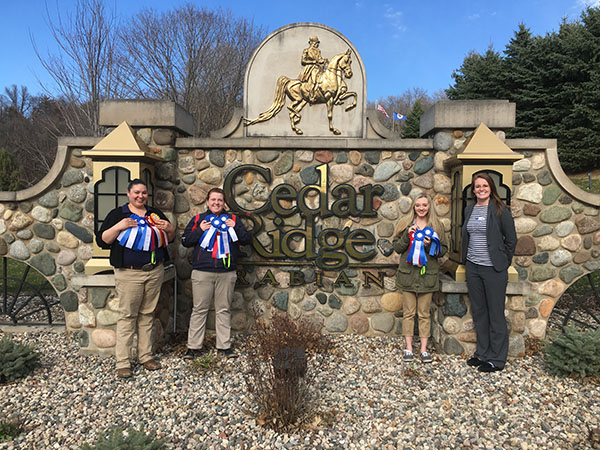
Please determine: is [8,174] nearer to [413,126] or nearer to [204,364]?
[204,364]

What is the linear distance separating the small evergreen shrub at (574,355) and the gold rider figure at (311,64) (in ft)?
11.4

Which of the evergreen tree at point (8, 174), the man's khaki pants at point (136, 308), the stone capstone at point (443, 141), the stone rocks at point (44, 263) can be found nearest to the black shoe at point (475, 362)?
the stone capstone at point (443, 141)

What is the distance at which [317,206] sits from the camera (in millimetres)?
4520

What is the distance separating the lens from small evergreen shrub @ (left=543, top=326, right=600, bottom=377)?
133 inches

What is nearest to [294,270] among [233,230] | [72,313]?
[233,230]

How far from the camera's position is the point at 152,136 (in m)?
4.32

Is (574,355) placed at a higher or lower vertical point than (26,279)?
higher

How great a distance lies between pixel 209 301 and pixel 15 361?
1.69 metres

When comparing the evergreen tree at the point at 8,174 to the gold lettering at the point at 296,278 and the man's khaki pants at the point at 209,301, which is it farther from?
the gold lettering at the point at 296,278

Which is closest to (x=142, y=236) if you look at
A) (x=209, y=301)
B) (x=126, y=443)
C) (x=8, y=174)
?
(x=209, y=301)

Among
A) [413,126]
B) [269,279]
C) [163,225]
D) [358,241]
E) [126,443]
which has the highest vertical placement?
[413,126]

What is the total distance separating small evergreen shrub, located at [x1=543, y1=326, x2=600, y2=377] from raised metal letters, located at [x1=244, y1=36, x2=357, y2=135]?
9.97 feet

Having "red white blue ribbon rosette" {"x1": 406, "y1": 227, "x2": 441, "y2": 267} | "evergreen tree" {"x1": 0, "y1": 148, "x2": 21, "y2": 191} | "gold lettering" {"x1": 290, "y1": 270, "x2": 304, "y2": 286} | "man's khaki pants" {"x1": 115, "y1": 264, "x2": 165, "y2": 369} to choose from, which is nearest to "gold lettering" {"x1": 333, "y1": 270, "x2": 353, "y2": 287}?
"gold lettering" {"x1": 290, "y1": 270, "x2": 304, "y2": 286}

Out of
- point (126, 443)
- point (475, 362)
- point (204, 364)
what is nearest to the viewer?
point (126, 443)
